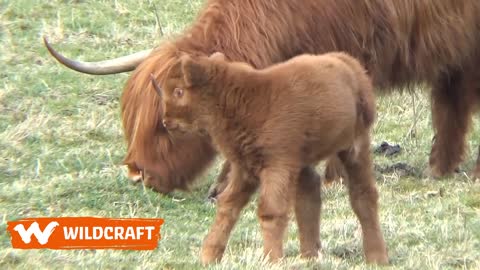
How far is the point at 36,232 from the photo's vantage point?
194 inches

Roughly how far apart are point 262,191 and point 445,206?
2237mm

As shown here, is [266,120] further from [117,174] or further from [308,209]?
[117,174]

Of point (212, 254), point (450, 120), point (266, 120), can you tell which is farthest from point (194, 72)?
point (450, 120)

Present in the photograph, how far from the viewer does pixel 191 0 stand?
1171 cm

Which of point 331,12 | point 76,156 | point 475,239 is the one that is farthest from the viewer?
point 76,156

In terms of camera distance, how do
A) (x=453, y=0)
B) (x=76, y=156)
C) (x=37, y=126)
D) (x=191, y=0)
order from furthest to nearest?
(x=191, y=0)
(x=37, y=126)
(x=76, y=156)
(x=453, y=0)

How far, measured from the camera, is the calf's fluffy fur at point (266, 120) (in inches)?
176

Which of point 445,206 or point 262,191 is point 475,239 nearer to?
point 445,206

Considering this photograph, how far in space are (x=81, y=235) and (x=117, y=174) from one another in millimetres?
2033

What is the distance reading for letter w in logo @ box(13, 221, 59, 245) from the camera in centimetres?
482

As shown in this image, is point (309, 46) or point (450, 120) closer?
point (309, 46)

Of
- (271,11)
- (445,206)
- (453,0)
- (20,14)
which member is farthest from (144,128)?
(20,14)

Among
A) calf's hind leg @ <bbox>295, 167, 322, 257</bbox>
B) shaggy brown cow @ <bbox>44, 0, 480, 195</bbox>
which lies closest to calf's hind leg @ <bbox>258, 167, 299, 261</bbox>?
calf's hind leg @ <bbox>295, 167, 322, 257</bbox>

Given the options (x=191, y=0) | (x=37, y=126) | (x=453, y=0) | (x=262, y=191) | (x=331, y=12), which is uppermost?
(x=262, y=191)
